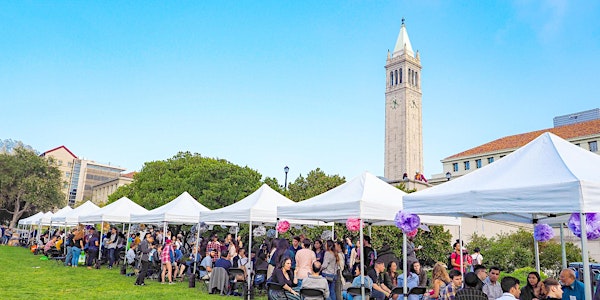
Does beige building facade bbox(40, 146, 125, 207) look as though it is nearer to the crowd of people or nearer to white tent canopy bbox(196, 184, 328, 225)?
the crowd of people

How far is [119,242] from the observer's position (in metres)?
19.5

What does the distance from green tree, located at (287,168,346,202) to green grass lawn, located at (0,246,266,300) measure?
35.6 ft

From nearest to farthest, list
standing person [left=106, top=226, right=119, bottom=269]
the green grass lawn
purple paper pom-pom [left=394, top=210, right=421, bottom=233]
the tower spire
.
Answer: purple paper pom-pom [left=394, top=210, right=421, bottom=233]
the green grass lawn
standing person [left=106, top=226, right=119, bottom=269]
the tower spire

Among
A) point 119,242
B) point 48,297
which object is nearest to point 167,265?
point 48,297

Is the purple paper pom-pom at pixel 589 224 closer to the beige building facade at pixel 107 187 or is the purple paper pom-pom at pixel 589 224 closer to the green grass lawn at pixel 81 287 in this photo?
the green grass lawn at pixel 81 287

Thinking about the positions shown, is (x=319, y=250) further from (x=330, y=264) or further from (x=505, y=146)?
(x=505, y=146)

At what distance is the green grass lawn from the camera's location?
11383 mm

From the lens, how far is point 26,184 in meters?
54.3

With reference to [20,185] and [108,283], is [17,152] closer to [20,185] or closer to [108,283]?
[20,185]

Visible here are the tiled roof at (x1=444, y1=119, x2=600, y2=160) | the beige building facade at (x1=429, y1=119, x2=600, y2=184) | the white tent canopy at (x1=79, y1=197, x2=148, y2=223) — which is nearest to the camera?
the white tent canopy at (x1=79, y1=197, x2=148, y2=223)

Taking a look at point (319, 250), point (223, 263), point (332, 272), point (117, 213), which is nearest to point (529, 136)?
point (117, 213)

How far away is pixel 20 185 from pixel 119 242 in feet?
143

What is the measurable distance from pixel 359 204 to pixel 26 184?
56.6 metres

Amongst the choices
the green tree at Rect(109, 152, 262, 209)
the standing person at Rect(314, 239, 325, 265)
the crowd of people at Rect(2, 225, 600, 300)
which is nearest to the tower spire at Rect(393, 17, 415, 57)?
the green tree at Rect(109, 152, 262, 209)
